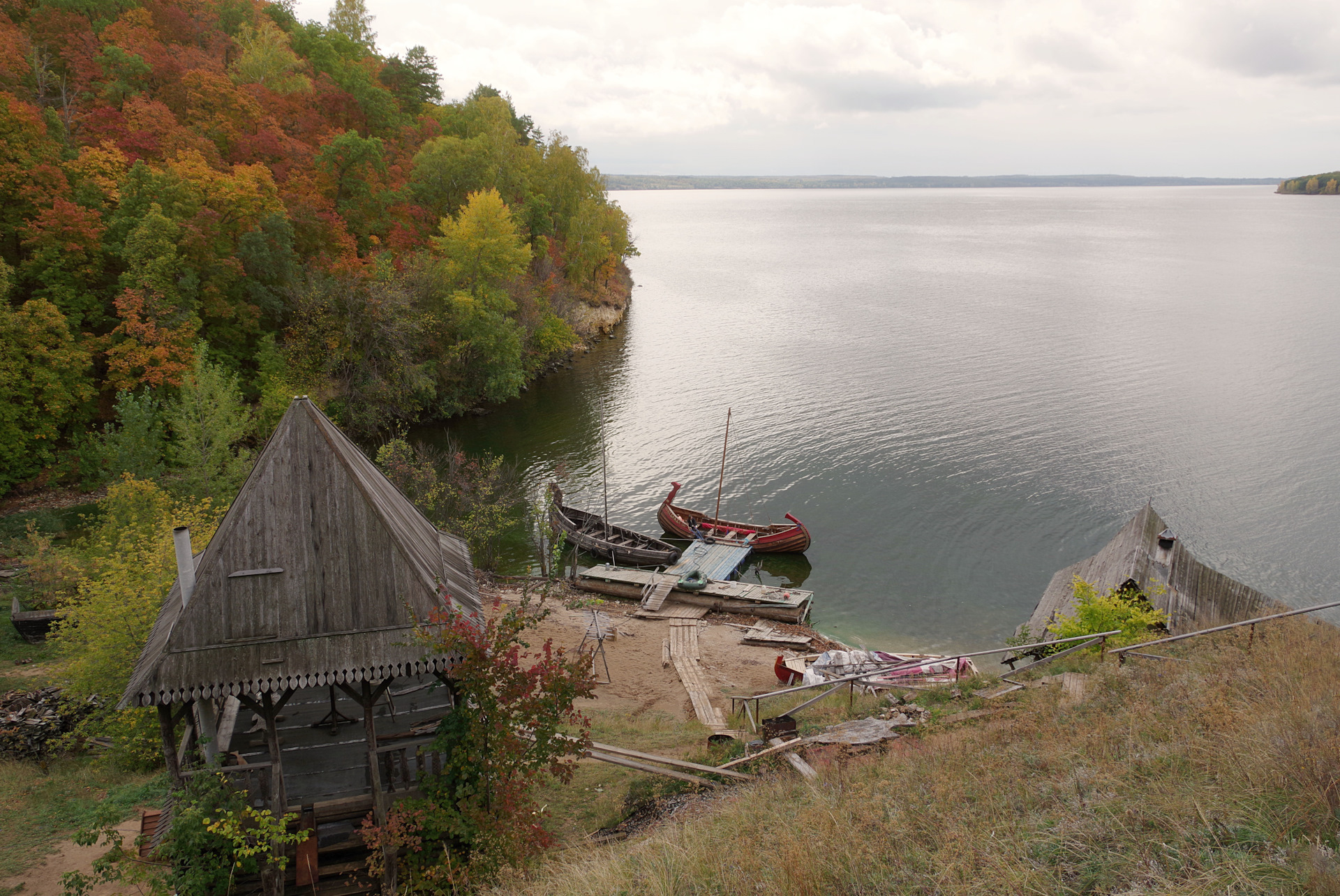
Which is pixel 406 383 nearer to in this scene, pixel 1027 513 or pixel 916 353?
pixel 1027 513

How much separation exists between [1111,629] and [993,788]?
1007 centimetres

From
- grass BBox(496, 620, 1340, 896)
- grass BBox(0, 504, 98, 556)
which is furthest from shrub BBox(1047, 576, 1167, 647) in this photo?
grass BBox(0, 504, 98, 556)

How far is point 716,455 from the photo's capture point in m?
42.8

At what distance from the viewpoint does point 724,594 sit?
95.5 ft

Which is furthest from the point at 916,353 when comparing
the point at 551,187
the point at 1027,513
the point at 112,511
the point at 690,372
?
the point at 112,511

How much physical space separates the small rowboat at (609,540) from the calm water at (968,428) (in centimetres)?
236

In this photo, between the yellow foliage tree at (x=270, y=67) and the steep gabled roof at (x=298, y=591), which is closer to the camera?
the steep gabled roof at (x=298, y=591)

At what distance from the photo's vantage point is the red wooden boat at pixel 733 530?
32.4 m

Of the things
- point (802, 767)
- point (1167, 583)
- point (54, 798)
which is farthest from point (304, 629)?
point (1167, 583)

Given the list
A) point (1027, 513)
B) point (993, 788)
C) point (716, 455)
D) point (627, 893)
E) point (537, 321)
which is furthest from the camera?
point (537, 321)

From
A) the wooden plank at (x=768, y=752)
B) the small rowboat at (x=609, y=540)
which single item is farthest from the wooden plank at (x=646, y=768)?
the small rowboat at (x=609, y=540)

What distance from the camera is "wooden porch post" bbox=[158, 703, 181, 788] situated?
10.9 m

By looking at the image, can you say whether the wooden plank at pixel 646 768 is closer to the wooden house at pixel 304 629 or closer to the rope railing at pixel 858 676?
the rope railing at pixel 858 676

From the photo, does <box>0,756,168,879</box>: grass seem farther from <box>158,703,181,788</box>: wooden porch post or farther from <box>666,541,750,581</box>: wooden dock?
<box>666,541,750,581</box>: wooden dock
